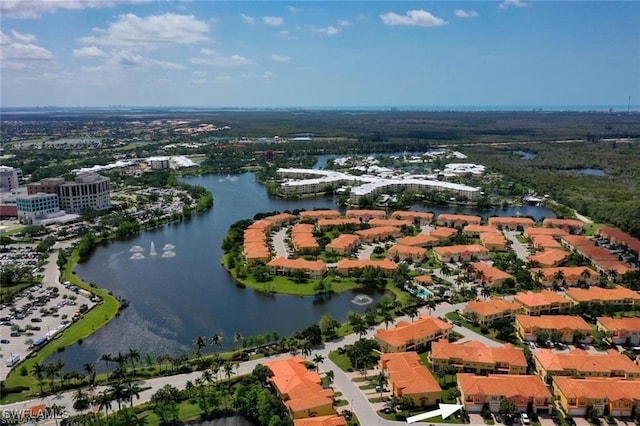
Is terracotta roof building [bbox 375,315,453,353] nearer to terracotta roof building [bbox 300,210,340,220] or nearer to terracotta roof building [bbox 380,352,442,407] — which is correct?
terracotta roof building [bbox 380,352,442,407]

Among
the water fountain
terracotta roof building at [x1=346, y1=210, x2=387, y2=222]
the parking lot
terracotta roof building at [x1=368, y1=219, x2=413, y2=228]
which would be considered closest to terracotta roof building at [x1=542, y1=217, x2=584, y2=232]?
terracotta roof building at [x1=368, y1=219, x2=413, y2=228]

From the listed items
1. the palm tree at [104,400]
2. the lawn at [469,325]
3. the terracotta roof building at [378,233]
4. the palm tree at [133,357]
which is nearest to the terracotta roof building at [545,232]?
the terracotta roof building at [378,233]

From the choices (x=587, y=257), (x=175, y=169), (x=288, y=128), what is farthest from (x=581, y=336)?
(x=288, y=128)

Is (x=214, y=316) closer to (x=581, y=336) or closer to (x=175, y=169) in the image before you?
(x=581, y=336)

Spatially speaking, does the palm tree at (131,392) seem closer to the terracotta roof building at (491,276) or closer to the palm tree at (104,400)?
the palm tree at (104,400)

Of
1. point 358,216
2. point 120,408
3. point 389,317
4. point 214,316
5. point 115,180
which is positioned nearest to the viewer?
point 120,408

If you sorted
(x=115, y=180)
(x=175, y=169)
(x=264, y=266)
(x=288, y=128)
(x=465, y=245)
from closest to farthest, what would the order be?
(x=264, y=266), (x=465, y=245), (x=115, y=180), (x=175, y=169), (x=288, y=128)
